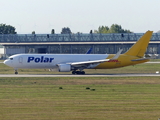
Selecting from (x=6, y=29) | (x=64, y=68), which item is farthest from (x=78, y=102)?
(x=6, y=29)

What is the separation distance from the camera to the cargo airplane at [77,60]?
54281 mm

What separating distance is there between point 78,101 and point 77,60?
27.7 metres

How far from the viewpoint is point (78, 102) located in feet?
91.7

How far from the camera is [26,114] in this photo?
76.6 feet

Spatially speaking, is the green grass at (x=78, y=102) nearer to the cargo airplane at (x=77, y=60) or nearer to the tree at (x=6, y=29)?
the cargo airplane at (x=77, y=60)

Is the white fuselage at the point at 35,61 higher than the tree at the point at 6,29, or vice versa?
the tree at the point at 6,29

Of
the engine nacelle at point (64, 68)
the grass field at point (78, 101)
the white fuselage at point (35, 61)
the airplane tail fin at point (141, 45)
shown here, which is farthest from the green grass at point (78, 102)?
the airplane tail fin at point (141, 45)

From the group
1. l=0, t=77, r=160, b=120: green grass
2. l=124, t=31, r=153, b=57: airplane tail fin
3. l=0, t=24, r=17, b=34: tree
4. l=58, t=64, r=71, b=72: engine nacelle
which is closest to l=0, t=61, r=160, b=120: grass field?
l=0, t=77, r=160, b=120: green grass

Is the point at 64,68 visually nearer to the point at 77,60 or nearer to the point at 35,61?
the point at 77,60

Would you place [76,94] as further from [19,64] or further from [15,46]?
[15,46]

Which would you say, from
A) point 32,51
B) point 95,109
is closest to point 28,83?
point 95,109

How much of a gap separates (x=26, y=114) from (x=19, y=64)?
104 ft

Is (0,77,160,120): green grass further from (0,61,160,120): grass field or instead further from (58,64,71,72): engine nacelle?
(58,64,71,72): engine nacelle

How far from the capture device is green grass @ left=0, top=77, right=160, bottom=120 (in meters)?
23.2
